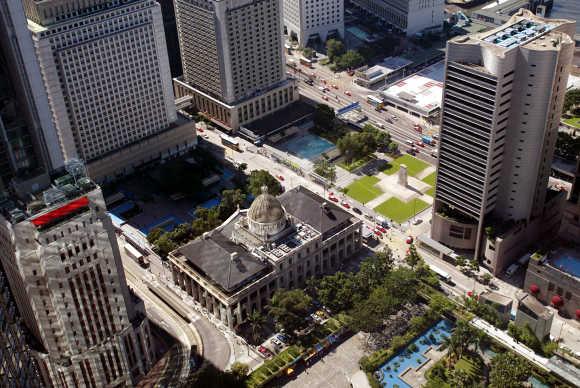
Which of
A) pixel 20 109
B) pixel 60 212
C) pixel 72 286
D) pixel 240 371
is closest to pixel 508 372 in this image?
Answer: pixel 240 371

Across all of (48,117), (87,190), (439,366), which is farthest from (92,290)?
(439,366)

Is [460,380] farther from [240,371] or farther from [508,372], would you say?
[240,371]

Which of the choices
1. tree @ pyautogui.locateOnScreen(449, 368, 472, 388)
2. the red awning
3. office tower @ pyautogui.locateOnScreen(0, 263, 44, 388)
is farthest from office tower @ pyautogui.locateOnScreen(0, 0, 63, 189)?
tree @ pyautogui.locateOnScreen(449, 368, 472, 388)

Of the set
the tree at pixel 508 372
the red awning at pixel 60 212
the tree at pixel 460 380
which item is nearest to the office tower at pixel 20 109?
the red awning at pixel 60 212

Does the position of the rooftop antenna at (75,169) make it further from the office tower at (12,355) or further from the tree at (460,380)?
the tree at (460,380)

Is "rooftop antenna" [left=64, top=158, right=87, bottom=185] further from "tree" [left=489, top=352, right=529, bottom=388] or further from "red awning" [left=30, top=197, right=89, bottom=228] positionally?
"tree" [left=489, top=352, right=529, bottom=388]

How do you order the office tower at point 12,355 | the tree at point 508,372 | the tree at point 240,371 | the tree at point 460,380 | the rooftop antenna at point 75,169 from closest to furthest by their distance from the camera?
the office tower at point 12,355 < the rooftop antenna at point 75,169 < the tree at point 508,372 < the tree at point 460,380 < the tree at point 240,371

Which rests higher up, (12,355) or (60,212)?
(60,212)
